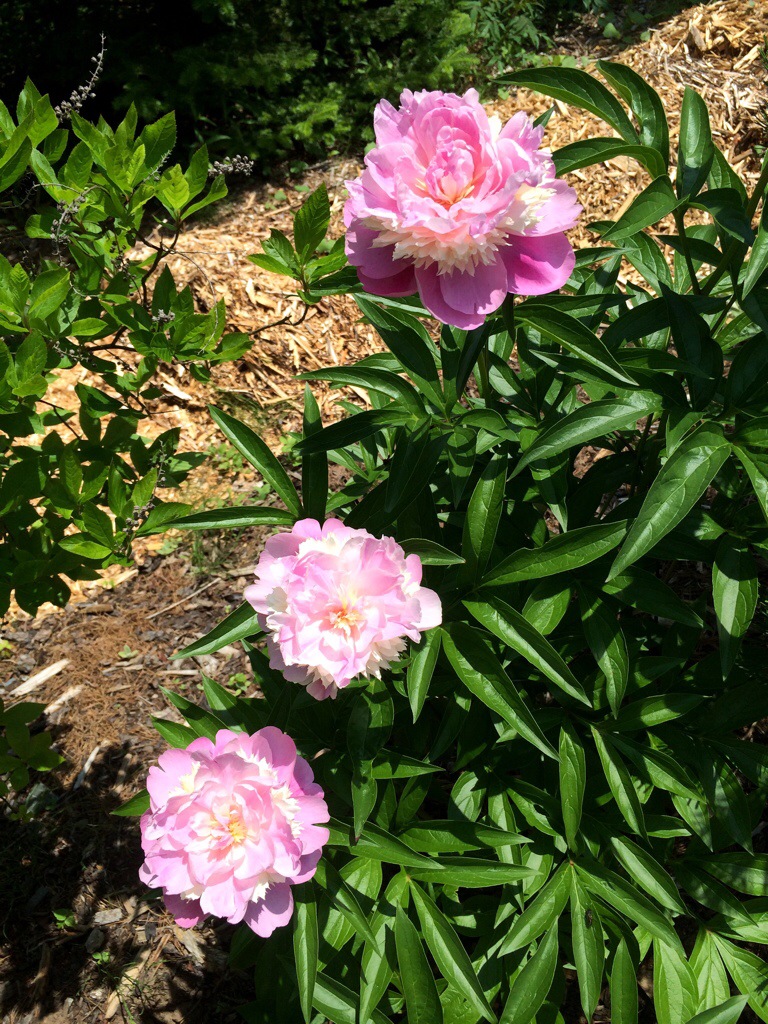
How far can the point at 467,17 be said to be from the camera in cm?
461

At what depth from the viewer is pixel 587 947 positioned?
5.07 ft

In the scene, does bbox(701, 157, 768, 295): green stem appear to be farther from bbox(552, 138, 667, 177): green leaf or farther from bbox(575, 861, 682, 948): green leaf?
bbox(575, 861, 682, 948): green leaf

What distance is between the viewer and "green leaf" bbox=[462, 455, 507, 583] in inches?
57.9

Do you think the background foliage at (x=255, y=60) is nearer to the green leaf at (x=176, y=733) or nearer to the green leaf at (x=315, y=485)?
the green leaf at (x=315, y=485)

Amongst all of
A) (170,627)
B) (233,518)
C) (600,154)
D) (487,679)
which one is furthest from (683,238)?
(170,627)

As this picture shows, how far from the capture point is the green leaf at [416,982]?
1481 mm

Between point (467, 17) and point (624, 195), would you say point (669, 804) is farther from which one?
point (467, 17)

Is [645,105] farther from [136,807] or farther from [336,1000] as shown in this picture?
[336,1000]

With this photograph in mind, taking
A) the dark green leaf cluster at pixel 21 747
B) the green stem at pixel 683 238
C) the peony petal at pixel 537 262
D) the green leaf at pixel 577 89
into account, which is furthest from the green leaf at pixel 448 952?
the green leaf at pixel 577 89

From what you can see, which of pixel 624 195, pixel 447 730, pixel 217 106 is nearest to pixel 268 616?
pixel 447 730

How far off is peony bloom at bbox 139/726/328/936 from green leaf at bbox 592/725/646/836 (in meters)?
0.57

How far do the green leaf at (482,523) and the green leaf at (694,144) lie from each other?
22.8 inches

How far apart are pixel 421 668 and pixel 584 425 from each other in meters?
0.48

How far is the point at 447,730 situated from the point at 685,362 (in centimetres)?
80
